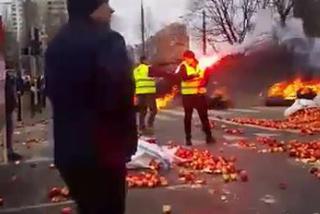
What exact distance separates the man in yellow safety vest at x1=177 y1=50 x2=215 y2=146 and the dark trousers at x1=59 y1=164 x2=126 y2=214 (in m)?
9.61

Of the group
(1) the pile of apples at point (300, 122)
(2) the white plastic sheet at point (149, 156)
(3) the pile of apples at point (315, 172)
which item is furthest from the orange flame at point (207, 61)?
(3) the pile of apples at point (315, 172)

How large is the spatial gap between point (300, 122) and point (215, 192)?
10.6 metres

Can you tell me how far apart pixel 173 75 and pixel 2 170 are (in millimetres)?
3710

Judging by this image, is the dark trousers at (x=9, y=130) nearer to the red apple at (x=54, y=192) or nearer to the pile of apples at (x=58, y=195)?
the red apple at (x=54, y=192)

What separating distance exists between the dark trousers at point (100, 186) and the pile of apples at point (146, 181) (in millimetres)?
4954

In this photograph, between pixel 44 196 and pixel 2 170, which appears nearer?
pixel 44 196

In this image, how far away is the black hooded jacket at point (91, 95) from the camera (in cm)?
458

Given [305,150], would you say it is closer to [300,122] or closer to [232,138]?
[232,138]

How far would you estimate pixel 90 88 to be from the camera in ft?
15.4

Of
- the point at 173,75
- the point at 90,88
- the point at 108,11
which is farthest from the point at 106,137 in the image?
the point at 173,75

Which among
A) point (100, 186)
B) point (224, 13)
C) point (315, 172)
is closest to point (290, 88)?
point (315, 172)

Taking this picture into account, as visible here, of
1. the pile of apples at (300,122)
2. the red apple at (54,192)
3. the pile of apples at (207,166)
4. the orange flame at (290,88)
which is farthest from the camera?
the orange flame at (290,88)

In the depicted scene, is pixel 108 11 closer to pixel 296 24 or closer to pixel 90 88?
pixel 90 88

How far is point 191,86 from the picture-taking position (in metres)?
14.5
